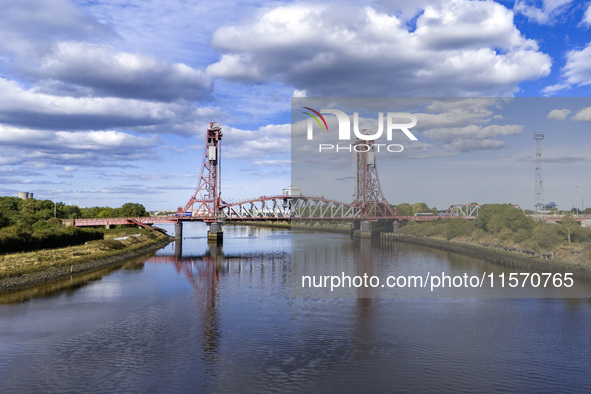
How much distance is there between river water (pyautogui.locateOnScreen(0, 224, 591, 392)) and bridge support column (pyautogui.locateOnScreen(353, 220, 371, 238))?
6795 cm

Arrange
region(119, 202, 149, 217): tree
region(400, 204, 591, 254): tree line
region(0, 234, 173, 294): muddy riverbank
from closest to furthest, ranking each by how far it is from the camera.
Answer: region(0, 234, 173, 294): muddy riverbank < region(400, 204, 591, 254): tree line < region(119, 202, 149, 217): tree

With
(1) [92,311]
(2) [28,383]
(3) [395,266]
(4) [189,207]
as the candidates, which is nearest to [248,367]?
(2) [28,383]

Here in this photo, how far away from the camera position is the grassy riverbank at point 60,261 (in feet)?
119

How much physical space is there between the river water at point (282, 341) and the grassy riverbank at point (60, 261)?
258cm

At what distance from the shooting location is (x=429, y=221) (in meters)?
109

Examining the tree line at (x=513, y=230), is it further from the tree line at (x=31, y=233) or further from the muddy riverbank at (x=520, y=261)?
the tree line at (x=31, y=233)

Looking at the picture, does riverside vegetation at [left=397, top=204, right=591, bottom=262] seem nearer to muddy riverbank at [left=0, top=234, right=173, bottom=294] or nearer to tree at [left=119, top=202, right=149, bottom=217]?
muddy riverbank at [left=0, top=234, right=173, bottom=294]

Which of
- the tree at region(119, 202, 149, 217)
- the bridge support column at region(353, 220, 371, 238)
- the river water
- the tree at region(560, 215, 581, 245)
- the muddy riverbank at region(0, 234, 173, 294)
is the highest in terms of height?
the tree at region(119, 202, 149, 217)

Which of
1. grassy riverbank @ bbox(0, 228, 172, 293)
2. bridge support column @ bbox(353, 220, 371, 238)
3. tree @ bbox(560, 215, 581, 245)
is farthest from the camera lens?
bridge support column @ bbox(353, 220, 371, 238)

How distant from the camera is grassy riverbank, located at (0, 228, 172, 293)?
36.2 meters

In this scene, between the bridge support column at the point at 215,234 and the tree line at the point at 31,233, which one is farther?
the bridge support column at the point at 215,234

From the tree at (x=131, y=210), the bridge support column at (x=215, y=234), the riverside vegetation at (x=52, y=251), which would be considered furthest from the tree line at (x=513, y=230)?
the tree at (x=131, y=210)

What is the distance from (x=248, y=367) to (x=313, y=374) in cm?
281

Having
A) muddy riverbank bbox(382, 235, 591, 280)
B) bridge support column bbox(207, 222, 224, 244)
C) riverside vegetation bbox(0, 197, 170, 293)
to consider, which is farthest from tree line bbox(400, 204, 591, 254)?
riverside vegetation bbox(0, 197, 170, 293)
